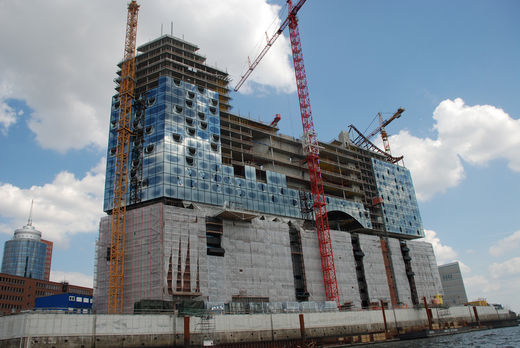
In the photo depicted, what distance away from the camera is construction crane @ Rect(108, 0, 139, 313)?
3110 inches

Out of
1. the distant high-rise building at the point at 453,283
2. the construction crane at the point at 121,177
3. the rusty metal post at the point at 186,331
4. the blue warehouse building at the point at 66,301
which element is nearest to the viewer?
the rusty metal post at the point at 186,331

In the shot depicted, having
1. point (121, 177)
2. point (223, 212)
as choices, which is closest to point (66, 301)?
point (121, 177)

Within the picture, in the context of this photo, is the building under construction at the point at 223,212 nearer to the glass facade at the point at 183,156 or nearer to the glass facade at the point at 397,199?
the glass facade at the point at 183,156

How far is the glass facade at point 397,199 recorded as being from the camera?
136125 millimetres

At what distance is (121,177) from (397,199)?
94.1 m

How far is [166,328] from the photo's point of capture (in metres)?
62.2

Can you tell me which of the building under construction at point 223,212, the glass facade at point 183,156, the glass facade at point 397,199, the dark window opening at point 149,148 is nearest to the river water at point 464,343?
the building under construction at point 223,212

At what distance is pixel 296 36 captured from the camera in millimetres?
119250

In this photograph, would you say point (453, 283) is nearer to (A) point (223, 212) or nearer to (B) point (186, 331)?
(A) point (223, 212)

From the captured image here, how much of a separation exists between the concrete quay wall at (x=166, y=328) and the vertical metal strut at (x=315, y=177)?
1352 cm

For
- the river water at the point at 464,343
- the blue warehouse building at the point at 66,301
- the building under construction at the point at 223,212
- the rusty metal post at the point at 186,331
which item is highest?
the building under construction at the point at 223,212

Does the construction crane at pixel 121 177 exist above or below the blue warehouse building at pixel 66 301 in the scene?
above

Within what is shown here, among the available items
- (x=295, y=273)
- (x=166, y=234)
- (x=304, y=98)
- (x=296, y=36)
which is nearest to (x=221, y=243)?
(x=166, y=234)

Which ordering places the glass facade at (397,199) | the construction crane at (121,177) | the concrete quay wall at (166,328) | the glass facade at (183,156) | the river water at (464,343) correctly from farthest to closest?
the glass facade at (397,199) < the glass facade at (183,156) < the construction crane at (121,177) < the river water at (464,343) < the concrete quay wall at (166,328)
